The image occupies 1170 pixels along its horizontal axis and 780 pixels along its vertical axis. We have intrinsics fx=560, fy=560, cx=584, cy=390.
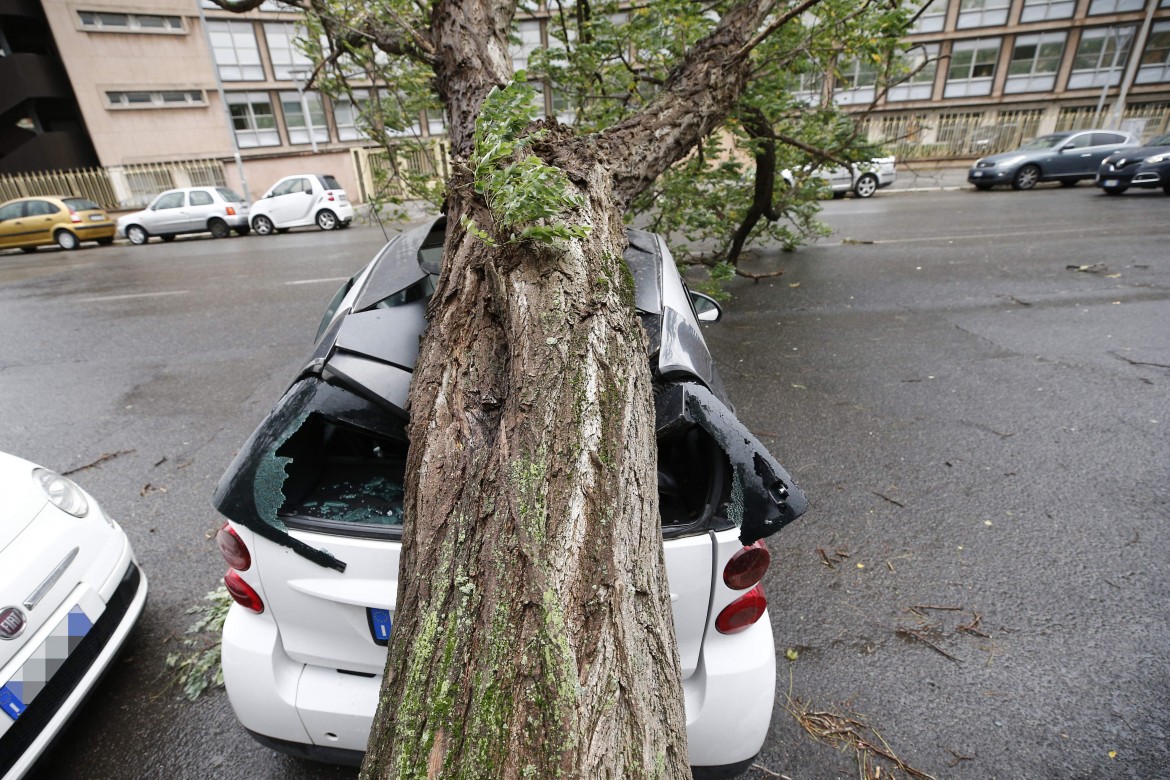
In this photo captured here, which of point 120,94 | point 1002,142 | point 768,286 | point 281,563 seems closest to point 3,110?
point 120,94

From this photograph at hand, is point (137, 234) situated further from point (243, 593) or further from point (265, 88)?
point (243, 593)

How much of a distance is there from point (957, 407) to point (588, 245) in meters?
3.44

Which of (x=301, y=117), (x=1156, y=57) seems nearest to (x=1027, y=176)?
(x=1156, y=57)

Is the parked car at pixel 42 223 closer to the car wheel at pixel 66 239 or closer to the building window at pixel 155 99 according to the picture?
the car wheel at pixel 66 239

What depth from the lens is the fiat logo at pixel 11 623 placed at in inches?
64.7

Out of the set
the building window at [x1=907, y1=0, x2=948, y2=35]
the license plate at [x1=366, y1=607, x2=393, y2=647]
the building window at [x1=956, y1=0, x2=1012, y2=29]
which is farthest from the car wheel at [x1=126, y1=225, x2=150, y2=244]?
the building window at [x1=956, y1=0, x2=1012, y2=29]

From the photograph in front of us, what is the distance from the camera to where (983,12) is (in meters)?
26.6

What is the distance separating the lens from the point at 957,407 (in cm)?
406

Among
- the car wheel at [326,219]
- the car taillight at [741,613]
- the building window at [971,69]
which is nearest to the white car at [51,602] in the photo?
the car taillight at [741,613]

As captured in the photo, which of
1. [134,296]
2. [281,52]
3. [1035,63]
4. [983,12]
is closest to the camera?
[134,296]

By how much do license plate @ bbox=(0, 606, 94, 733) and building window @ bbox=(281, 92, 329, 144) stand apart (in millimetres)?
32943

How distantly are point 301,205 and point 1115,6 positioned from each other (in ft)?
116

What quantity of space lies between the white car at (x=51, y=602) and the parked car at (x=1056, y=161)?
19.7 meters

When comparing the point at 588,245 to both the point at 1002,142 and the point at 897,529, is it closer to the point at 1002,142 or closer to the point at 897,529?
the point at 897,529
